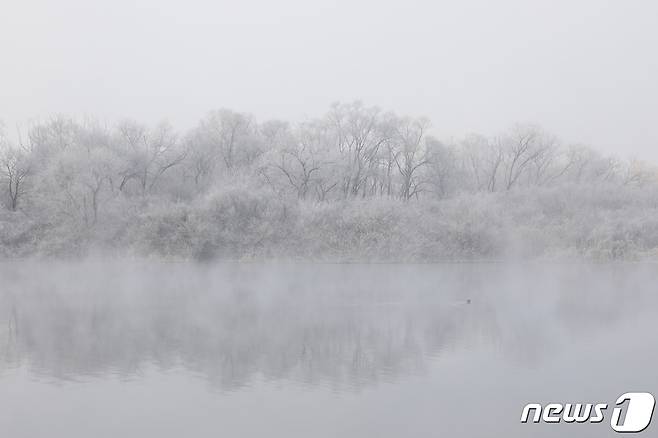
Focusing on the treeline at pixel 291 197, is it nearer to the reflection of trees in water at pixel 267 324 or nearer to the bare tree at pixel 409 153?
the bare tree at pixel 409 153

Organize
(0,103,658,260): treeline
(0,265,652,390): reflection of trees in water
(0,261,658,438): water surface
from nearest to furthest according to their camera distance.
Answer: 1. (0,261,658,438): water surface
2. (0,265,652,390): reflection of trees in water
3. (0,103,658,260): treeline

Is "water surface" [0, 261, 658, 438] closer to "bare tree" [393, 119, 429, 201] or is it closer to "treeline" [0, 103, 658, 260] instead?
"treeline" [0, 103, 658, 260]

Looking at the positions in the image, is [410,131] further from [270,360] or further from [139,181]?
[270,360]

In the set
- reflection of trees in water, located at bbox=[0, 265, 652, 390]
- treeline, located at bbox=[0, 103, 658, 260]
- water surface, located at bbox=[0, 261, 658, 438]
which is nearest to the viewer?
water surface, located at bbox=[0, 261, 658, 438]

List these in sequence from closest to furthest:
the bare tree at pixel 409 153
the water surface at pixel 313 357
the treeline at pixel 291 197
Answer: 1. the water surface at pixel 313 357
2. the treeline at pixel 291 197
3. the bare tree at pixel 409 153

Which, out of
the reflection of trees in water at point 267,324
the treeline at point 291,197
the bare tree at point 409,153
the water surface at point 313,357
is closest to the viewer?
the water surface at point 313,357

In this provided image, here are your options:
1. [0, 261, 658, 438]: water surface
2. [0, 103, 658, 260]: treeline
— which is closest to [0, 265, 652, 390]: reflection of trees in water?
[0, 261, 658, 438]: water surface

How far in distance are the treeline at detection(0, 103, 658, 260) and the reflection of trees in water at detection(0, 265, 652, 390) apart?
1532 centimetres

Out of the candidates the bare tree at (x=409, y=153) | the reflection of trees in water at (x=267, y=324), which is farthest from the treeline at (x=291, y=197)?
the reflection of trees in water at (x=267, y=324)

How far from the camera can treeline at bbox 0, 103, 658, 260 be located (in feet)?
182

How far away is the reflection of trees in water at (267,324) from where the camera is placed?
17.4 metres

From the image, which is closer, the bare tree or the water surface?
the water surface

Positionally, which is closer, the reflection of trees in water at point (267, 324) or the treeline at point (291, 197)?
the reflection of trees in water at point (267, 324)

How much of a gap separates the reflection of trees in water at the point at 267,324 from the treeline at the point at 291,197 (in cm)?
1532
